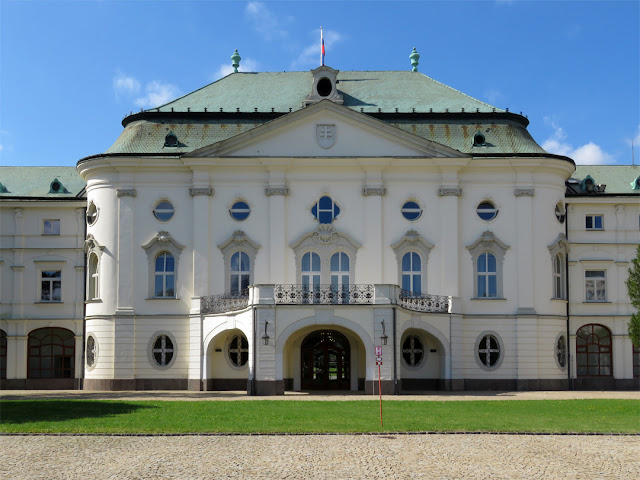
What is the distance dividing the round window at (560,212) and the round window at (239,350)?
16.2 m

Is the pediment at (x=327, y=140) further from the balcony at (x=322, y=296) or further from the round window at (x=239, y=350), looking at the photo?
the round window at (x=239, y=350)

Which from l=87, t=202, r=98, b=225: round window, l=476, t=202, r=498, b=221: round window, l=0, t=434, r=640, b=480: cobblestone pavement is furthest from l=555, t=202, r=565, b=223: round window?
l=0, t=434, r=640, b=480: cobblestone pavement

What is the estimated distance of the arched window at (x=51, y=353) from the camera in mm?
46594

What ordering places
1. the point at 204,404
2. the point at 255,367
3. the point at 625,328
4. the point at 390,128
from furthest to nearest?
the point at 625,328 < the point at 390,128 < the point at 255,367 < the point at 204,404

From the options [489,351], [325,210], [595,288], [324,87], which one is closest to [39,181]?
[324,87]

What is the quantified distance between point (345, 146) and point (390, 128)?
7.39ft

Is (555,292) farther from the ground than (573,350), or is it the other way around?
(555,292)

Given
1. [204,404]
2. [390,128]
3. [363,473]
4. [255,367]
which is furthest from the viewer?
[390,128]

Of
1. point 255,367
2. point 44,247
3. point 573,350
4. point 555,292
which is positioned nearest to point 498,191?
point 555,292

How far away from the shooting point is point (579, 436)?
73.5 ft

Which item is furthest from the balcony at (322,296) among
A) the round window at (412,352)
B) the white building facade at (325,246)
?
the round window at (412,352)

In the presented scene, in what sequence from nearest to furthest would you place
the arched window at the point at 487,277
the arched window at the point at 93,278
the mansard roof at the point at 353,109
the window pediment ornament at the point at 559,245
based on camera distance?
the arched window at the point at 487,277, the window pediment ornament at the point at 559,245, the arched window at the point at 93,278, the mansard roof at the point at 353,109

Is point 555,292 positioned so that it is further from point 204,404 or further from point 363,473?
point 363,473

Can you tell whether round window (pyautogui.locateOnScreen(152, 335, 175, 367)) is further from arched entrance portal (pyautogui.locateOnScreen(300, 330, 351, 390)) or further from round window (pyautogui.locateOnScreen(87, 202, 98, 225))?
round window (pyautogui.locateOnScreen(87, 202, 98, 225))
